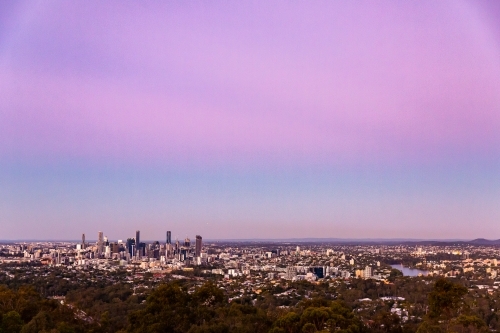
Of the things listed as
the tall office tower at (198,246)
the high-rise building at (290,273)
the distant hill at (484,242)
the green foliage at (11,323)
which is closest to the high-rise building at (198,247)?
the tall office tower at (198,246)

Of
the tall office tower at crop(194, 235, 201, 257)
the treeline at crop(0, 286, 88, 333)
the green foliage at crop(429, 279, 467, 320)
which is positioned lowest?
the tall office tower at crop(194, 235, 201, 257)

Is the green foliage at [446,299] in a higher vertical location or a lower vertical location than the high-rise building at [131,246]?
higher

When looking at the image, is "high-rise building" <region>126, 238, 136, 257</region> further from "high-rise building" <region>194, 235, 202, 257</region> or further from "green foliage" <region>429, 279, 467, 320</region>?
"green foliage" <region>429, 279, 467, 320</region>

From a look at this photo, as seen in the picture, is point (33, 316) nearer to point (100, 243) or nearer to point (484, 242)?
point (100, 243)

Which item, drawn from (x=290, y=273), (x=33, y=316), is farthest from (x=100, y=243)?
(x=33, y=316)

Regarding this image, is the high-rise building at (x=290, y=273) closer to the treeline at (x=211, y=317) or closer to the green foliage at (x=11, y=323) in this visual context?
the treeline at (x=211, y=317)

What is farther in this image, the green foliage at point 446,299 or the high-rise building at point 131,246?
the high-rise building at point 131,246

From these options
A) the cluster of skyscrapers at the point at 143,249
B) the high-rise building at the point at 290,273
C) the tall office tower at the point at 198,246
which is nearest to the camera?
the high-rise building at the point at 290,273

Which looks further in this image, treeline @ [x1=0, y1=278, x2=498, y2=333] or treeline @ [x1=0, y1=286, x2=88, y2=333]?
treeline @ [x1=0, y1=278, x2=498, y2=333]

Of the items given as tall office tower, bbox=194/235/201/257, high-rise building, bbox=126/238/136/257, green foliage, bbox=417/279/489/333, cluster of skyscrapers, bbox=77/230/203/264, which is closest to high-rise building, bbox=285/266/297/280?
cluster of skyscrapers, bbox=77/230/203/264

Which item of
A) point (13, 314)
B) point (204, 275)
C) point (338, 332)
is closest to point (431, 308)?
point (338, 332)

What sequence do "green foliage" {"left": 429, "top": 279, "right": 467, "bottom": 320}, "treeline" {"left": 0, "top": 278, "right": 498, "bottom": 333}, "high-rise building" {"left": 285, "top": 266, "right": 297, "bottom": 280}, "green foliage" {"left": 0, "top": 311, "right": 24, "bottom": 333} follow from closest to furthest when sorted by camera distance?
"green foliage" {"left": 0, "top": 311, "right": 24, "bottom": 333}
"treeline" {"left": 0, "top": 278, "right": 498, "bottom": 333}
"green foliage" {"left": 429, "top": 279, "right": 467, "bottom": 320}
"high-rise building" {"left": 285, "top": 266, "right": 297, "bottom": 280}

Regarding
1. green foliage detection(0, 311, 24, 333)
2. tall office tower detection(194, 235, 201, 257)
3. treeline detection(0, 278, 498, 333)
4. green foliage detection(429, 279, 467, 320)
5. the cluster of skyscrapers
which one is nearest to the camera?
green foliage detection(0, 311, 24, 333)
